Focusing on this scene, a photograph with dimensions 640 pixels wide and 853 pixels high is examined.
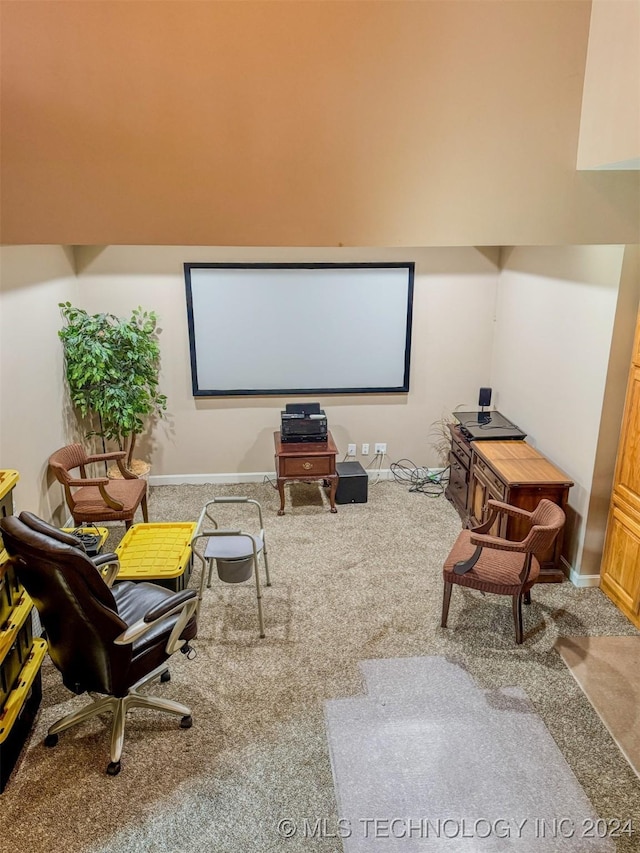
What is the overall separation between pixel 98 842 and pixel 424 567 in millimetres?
2553

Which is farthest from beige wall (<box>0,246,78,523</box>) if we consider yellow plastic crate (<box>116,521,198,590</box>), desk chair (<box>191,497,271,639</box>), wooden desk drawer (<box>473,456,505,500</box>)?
wooden desk drawer (<box>473,456,505,500</box>)

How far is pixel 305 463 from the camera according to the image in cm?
491

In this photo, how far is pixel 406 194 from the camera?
2205 mm

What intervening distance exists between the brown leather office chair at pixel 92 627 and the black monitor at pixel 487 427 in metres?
2.76

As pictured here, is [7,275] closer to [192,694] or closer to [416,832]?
[192,694]

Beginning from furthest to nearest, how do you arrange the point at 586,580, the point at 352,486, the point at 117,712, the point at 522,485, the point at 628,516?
→ the point at 352,486
the point at 586,580
the point at 522,485
the point at 628,516
the point at 117,712

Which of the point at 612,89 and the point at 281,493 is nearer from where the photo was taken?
the point at 612,89

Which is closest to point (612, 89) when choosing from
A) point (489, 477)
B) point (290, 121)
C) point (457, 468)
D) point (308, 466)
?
point (290, 121)

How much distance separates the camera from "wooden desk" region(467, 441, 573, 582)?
381cm

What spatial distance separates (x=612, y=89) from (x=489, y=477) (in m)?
2.63

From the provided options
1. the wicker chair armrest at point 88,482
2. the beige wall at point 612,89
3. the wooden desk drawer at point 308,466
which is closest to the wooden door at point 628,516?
the beige wall at point 612,89

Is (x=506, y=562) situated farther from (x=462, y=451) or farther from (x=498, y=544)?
(x=462, y=451)

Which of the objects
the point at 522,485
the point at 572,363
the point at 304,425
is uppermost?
the point at 572,363

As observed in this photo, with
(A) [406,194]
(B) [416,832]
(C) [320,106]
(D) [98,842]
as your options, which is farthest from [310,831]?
(C) [320,106]
